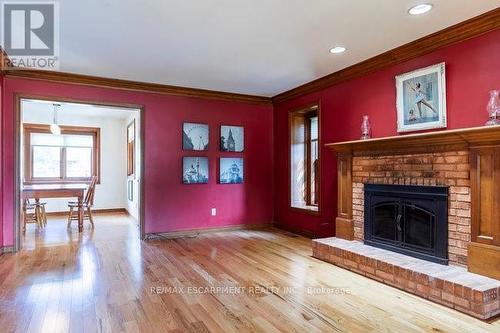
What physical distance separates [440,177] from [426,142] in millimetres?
358

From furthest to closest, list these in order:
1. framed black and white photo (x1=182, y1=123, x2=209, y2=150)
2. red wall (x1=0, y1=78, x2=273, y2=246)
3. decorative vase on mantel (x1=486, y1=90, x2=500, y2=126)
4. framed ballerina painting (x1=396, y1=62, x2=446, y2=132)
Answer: framed black and white photo (x1=182, y1=123, x2=209, y2=150)
red wall (x1=0, y1=78, x2=273, y2=246)
framed ballerina painting (x1=396, y1=62, x2=446, y2=132)
decorative vase on mantel (x1=486, y1=90, x2=500, y2=126)

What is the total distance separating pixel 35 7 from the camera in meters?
2.68

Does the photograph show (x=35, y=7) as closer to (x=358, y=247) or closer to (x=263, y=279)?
(x=263, y=279)

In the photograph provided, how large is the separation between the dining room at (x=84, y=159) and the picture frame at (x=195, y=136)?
1704 mm

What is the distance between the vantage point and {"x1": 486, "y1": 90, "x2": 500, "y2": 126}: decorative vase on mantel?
2717 millimetres

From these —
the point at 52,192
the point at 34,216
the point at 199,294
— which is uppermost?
the point at 52,192

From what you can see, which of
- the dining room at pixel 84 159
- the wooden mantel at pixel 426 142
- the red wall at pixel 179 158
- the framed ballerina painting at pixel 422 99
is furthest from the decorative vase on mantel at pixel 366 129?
the dining room at pixel 84 159

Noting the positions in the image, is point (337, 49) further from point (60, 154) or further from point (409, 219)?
point (60, 154)

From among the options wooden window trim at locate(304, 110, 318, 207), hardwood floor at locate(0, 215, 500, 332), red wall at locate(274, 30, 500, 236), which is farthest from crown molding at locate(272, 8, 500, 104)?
hardwood floor at locate(0, 215, 500, 332)

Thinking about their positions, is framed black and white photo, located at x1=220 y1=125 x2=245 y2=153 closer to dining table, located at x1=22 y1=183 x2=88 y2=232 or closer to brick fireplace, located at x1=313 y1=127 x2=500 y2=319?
brick fireplace, located at x1=313 y1=127 x2=500 y2=319

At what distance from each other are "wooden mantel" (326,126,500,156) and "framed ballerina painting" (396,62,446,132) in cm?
25

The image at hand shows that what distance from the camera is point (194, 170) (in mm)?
5434

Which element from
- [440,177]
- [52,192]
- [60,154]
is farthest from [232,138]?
[60,154]

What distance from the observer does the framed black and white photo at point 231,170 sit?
5656 mm
